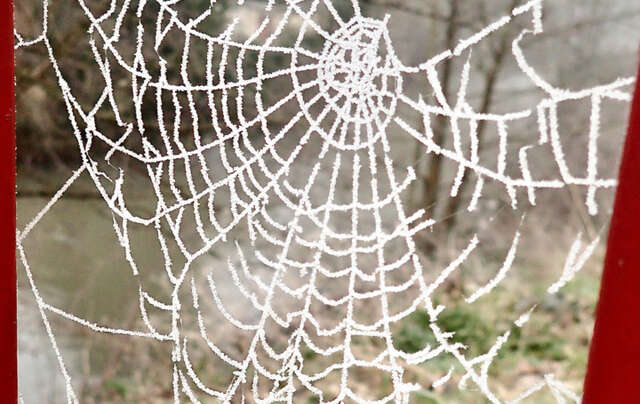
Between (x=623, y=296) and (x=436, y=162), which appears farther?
(x=436, y=162)

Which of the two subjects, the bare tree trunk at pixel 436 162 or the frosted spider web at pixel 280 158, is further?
the bare tree trunk at pixel 436 162

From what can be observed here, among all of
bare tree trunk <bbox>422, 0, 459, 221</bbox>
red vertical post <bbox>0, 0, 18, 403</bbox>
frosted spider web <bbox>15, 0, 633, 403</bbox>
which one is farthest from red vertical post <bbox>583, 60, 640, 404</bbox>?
red vertical post <bbox>0, 0, 18, 403</bbox>

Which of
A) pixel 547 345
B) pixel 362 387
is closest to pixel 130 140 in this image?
pixel 362 387

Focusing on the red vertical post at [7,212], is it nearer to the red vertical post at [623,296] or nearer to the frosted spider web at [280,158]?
the frosted spider web at [280,158]

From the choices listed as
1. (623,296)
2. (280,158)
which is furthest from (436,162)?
(623,296)

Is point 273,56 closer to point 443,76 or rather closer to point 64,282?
point 443,76

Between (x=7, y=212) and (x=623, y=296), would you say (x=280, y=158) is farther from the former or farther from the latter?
(x=623, y=296)

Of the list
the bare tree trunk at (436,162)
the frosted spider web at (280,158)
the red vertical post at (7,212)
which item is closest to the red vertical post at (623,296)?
the frosted spider web at (280,158)
